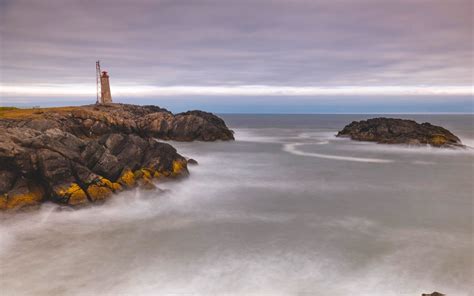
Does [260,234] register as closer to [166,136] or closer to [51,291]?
[51,291]

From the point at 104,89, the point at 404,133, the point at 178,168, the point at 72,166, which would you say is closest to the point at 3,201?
the point at 72,166

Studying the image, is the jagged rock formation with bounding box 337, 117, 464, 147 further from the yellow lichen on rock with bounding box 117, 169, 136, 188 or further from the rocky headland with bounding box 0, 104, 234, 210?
the yellow lichen on rock with bounding box 117, 169, 136, 188

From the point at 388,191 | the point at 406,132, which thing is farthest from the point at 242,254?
the point at 406,132

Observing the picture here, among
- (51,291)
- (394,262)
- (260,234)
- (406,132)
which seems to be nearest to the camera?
(51,291)

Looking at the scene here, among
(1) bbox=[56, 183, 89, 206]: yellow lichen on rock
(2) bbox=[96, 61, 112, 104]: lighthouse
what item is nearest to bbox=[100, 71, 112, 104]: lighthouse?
(2) bbox=[96, 61, 112, 104]: lighthouse

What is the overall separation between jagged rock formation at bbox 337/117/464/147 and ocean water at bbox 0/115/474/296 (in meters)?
20.2

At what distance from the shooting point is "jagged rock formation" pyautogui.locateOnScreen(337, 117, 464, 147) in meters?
39.3

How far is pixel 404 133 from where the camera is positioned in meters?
42.5

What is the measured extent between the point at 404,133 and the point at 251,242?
37.3 metres

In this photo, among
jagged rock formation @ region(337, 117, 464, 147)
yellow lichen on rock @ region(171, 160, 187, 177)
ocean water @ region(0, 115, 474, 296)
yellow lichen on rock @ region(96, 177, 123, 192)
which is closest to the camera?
ocean water @ region(0, 115, 474, 296)

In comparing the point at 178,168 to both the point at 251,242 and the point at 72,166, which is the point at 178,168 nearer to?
the point at 72,166

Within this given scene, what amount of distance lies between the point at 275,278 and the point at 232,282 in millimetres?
1142

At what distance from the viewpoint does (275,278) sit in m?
9.03

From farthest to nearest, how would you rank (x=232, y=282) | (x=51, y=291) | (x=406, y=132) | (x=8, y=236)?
(x=406, y=132)
(x=8, y=236)
(x=232, y=282)
(x=51, y=291)
